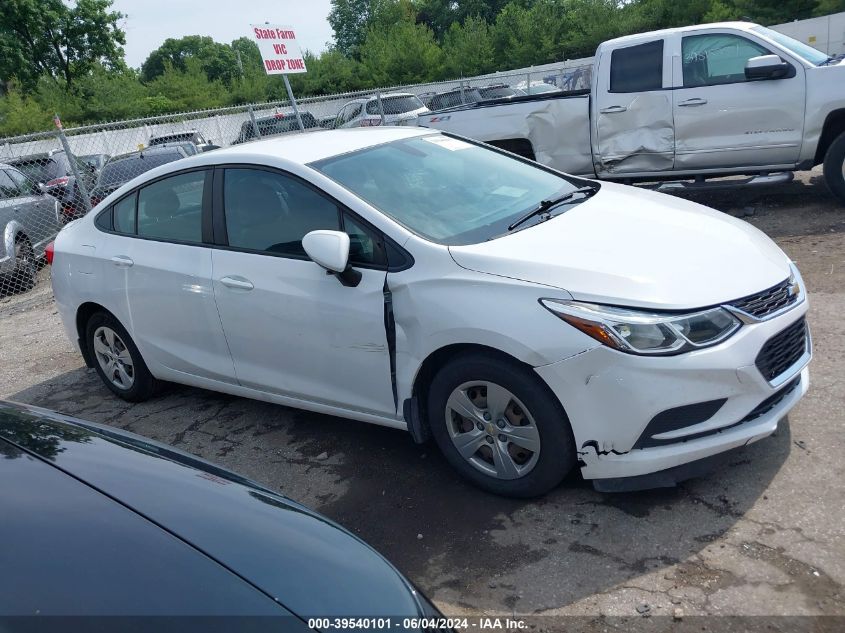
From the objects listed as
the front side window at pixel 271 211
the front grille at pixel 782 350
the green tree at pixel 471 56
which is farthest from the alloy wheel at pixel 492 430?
the green tree at pixel 471 56

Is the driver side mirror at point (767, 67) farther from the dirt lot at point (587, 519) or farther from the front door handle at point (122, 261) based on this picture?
the front door handle at point (122, 261)

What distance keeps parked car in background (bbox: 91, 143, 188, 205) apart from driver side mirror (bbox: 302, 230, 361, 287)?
949 centimetres

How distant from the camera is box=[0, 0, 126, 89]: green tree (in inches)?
1686

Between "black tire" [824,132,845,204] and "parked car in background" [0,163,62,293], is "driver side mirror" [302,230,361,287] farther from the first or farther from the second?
"parked car in background" [0,163,62,293]

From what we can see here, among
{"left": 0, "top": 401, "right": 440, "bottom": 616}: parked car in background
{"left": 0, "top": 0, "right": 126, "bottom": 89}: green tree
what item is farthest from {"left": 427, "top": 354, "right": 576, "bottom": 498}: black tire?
{"left": 0, "top": 0, "right": 126, "bottom": 89}: green tree

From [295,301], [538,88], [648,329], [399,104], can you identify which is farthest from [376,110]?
[648,329]

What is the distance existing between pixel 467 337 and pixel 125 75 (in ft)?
161

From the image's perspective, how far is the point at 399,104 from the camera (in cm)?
2036

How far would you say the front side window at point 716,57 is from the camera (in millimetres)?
7910

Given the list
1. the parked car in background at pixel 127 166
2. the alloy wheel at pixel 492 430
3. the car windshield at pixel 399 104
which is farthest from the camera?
A: the car windshield at pixel 399 104

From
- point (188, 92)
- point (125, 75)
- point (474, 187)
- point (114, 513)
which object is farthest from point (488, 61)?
point (114, 513)

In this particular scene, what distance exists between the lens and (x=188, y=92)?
1801 inches

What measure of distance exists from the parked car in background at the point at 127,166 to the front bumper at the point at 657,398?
10586 mm

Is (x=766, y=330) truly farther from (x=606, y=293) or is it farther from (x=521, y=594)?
(x=521, y=594)
